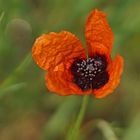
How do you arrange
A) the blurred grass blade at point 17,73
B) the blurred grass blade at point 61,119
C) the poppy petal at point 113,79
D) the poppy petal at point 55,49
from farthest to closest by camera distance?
the blurred grass blade at point 61,119 < the blurred grass blade at point 17,73 < the poppy petal at point 55,49 < the poppy petal at point 113,79

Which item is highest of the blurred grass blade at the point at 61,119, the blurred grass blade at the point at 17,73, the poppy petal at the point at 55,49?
the poppy petal at the point at 55,49

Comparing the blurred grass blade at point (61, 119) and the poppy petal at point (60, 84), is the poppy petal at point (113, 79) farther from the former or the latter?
the blurred grass blade at point (61, 119)

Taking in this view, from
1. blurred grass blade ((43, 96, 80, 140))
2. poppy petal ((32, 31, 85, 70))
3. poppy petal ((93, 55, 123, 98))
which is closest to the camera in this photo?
poppy petal ((93, 55, 123, 98))

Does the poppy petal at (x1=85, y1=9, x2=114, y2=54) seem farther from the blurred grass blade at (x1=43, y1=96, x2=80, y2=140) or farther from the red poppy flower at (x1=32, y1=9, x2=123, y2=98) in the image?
the blurred grass blade at (x1=43, y1=96, x2=80, y2=140)

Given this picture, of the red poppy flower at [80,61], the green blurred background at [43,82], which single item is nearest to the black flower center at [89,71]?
the red poppy flower at [80,61]

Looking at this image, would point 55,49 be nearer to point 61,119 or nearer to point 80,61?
point 80,61

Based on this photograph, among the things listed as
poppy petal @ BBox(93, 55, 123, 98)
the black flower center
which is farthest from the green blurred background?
poppy petal @ BBox(93, 55, 123, 98)

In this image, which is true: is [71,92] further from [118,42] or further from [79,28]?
[79,28]

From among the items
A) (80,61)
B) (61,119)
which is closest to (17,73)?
(80,61)

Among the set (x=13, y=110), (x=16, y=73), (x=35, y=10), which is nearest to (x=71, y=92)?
(x=16, y=73)
